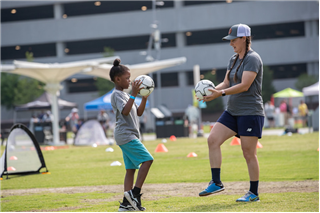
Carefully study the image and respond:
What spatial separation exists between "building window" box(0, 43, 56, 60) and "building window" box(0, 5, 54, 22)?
3.23m

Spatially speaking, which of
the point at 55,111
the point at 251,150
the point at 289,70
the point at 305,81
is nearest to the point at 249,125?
the point at 251,150

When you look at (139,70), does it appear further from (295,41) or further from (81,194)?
(295,41)

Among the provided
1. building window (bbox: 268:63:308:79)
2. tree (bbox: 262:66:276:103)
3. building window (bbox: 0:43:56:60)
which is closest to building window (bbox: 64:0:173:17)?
building window (bbox: 0:43:56:60)

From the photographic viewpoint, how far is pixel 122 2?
51.8m

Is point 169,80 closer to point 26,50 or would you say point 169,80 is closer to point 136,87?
point 26,50

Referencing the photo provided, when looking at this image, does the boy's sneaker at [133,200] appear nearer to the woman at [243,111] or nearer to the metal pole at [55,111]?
the woman at [243,111]

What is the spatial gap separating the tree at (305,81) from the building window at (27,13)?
28.7 m

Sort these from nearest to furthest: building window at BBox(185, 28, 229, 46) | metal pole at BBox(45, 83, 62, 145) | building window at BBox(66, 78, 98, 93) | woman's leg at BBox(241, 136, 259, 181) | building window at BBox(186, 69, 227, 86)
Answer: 1. woman's leg at BBox(241, 136, 259, 181)
2. metal pole at BBox(45, 83, 62, 145)
3. building window at BBox(185, 28, 229, 46)
4. building window at BBox(186, 69, 227, 86)
5. building window at BBox(66, 78, 98, 93)

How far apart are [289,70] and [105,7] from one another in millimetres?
21980

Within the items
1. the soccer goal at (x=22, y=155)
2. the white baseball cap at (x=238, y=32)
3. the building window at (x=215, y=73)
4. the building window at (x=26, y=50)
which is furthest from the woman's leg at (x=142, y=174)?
the building window at (x=26, y=50)

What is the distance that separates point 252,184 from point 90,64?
18.1 metres

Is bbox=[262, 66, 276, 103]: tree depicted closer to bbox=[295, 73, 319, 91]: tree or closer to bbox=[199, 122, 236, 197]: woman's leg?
bbox=[295, 73, 319, 91]: tree

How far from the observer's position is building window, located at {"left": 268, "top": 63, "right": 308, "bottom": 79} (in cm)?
4966

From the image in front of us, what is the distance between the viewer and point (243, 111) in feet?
18.9
